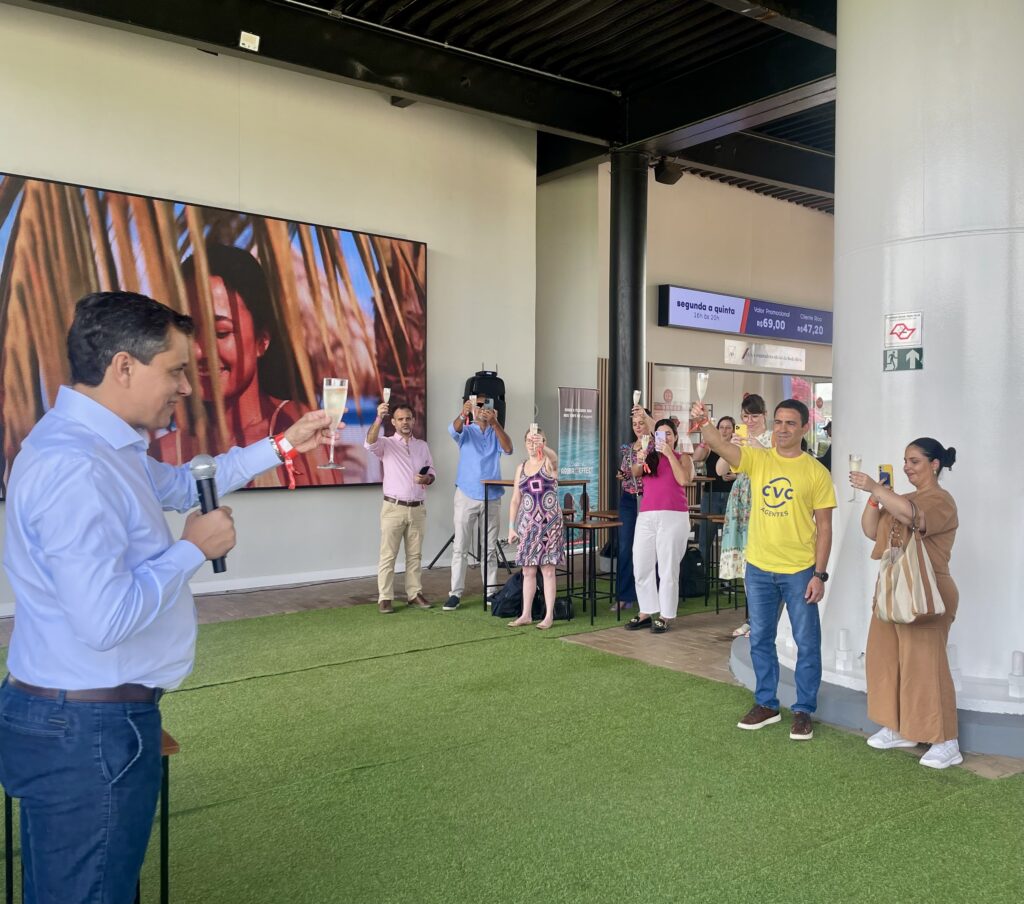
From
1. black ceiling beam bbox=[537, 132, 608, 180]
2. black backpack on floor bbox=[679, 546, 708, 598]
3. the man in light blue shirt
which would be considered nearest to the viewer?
the man in light blue shirt

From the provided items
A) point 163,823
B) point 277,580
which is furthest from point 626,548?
point 163,823

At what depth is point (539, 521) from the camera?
716cm

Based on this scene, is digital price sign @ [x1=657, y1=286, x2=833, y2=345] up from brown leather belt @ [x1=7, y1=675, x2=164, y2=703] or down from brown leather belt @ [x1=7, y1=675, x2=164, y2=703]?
up

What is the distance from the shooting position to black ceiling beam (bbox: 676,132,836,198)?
1062cm

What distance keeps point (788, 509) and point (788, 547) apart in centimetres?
19

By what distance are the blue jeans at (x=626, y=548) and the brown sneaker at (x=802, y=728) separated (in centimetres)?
313

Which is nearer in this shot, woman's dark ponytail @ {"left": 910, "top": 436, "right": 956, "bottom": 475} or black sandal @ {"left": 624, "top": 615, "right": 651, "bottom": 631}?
woman's dark ponytail @ {"left": 910, "top": 436, "right": 956, "bottom": 475}

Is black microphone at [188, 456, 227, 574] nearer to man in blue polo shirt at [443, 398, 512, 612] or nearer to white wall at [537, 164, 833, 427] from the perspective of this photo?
man in blue polo shirt at [443, 398, 512, 612]

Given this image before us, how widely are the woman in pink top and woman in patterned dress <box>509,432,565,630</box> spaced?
2.15 feet

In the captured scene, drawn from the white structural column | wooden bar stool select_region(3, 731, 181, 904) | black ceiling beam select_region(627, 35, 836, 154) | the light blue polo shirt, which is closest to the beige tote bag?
the white structural column

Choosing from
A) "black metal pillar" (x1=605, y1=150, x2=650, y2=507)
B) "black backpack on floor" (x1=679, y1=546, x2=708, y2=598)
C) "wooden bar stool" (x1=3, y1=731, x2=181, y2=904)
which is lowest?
"black backpack on floor" (x1=679, y1=546, x2=708, y2=598)

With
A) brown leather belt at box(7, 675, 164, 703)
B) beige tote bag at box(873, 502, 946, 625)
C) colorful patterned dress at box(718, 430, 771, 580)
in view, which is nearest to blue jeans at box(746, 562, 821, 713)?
beige tote bag at box(873, 502, 946, 625)

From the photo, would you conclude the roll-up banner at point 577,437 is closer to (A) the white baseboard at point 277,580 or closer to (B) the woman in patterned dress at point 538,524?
(A) the white baseboard at point 277,580

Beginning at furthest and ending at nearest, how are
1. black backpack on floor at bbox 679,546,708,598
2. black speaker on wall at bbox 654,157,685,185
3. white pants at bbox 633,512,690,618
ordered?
black speaker on wall at bbox 654,157,685,185
black backpack on floor at bbox 679,546,708,598
white pants at bbox 633,512,690,618
